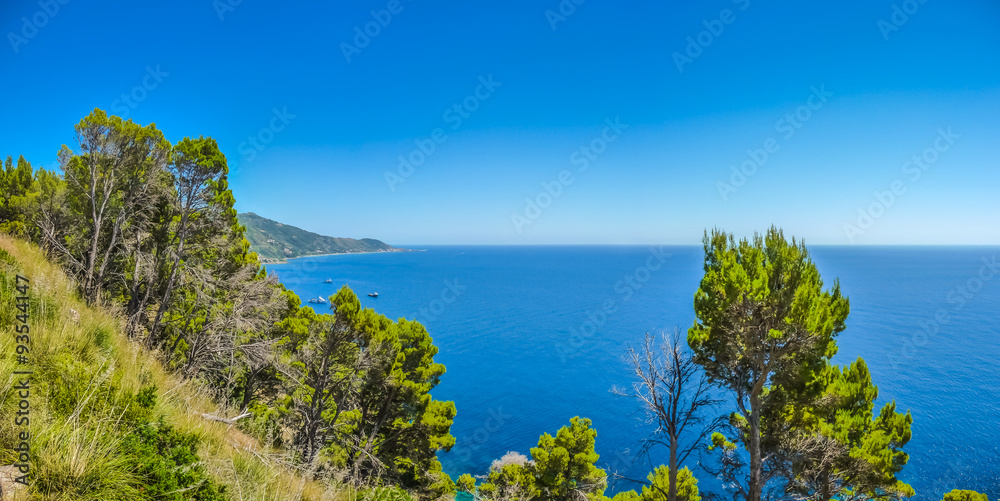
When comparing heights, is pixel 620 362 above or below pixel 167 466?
below

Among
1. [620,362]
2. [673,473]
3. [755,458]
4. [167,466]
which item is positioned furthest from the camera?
[620,362]

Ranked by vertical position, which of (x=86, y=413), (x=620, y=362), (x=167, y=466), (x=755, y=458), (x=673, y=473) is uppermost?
(x=86, y=413)

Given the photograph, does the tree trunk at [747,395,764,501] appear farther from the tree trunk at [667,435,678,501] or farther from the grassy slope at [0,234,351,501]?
the grassy slope at [0,234,351,501]

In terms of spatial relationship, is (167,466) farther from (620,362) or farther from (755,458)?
(620,362)

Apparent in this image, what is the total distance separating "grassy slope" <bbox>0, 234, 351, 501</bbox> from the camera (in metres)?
2.70

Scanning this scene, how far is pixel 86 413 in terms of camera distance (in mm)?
3332

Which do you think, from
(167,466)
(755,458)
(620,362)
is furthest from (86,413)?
(620,362)

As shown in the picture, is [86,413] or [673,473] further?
[673,473]

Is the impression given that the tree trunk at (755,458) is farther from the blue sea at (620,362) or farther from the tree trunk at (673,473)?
the blue sea at (620,362)

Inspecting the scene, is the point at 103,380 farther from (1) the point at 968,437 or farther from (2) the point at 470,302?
(2) the point at 470,302

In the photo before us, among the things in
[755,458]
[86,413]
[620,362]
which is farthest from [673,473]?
[620,362]

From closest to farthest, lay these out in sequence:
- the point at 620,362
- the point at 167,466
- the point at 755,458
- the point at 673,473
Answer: the point at 167,466 < the point at 755,458 < the point at 673,473 < the point at 620,362

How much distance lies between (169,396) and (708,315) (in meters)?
11.3

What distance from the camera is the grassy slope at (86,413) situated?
270cm
